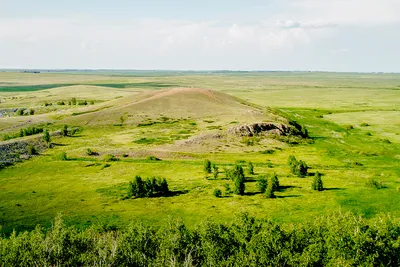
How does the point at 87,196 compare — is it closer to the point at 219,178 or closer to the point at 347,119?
the point at 219,178

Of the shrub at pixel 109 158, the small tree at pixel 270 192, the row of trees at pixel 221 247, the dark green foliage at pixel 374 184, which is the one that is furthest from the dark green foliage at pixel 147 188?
the dark green foliage at pixel 374 184

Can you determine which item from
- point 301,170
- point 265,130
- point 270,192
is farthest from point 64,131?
point 270,192

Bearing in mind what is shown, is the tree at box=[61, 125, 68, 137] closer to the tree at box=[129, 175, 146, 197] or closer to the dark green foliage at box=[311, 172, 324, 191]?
the tree at box=[129, 175, 146, 197]

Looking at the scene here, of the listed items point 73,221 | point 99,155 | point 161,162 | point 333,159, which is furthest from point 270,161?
point 73,221

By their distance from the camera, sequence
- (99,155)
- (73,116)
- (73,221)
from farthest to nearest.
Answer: (73,116) → (99,155) → (73,221)

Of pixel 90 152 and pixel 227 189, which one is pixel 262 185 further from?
pixel 90 152

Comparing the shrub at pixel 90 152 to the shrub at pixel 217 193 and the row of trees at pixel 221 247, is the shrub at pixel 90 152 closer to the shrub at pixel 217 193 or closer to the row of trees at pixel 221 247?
the shrub at pixel 217 193
